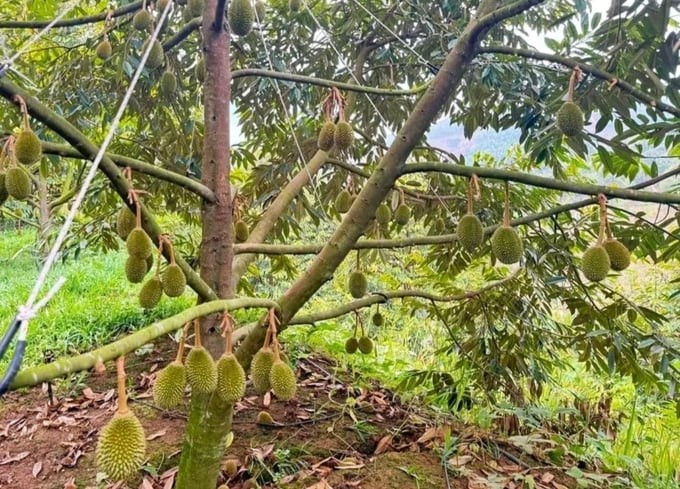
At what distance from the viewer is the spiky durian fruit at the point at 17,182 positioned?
3.49ft

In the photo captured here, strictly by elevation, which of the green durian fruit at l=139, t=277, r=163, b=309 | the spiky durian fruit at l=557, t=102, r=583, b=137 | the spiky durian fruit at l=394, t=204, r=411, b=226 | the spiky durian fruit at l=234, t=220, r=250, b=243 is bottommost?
the green durian fruit at l=139, t=277, r=163, b=309

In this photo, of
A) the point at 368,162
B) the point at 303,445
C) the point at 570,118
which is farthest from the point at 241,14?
the point at 303,445

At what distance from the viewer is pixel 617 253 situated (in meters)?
1.19

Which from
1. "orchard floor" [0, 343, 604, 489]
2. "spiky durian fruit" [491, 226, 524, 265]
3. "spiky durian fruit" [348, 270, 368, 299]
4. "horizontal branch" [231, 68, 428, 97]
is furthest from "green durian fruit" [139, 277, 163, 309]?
"orchard floor" [0, 343, 604, 489]

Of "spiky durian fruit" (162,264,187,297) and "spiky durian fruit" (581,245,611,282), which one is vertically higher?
"spiky durian fruit" (581,245,611,282)

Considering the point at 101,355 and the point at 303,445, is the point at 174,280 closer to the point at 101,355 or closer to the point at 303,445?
the point at 101,355

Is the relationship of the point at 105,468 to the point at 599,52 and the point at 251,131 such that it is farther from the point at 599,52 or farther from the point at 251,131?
the point at 251,131

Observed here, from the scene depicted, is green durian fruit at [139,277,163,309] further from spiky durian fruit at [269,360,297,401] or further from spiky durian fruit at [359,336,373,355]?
spiky durian fruit at [359,336,373,355]

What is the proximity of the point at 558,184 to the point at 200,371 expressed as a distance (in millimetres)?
812

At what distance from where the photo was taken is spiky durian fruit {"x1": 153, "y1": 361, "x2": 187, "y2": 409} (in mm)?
941

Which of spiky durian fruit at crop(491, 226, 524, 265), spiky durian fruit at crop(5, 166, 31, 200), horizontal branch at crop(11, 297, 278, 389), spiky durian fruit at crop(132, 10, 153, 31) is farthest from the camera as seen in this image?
spiky durian fruit at crop(132, 10, 153, 31)

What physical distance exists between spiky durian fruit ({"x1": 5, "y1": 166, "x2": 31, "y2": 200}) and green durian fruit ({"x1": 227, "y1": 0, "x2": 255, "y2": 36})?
748 mm

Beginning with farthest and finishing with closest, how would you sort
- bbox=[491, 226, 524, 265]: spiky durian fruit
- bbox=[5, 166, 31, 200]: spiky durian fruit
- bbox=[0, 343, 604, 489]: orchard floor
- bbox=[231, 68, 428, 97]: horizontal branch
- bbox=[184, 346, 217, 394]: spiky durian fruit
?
1. bbox=[0, 343, 604, 489]: orchard floor
2. bbox=[231, 68, 428, 97]: horizontal branch
3. bbox=[491, 226, 524, 265]: spiky durian fruit
4. bbox=[5, 166, 31, 200]: spiky durian fruit
5. bbox=[184, 346, 217, 394]: spiky durian fruit

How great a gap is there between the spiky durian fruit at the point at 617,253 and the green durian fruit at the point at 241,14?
111 cm
